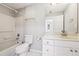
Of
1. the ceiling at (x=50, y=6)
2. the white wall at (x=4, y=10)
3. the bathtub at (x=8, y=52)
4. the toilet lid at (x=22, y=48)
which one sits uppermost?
the ceiling at (x=50, y=6)

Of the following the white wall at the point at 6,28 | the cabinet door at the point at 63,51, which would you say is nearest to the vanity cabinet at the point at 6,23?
the white wall at the point at 6,28

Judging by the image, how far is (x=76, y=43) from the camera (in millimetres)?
1249

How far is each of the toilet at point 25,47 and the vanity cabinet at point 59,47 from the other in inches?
7.7

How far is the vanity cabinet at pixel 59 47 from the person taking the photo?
1253 mm

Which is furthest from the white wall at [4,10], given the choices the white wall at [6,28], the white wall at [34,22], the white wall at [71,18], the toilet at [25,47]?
the white wall at [71,18]

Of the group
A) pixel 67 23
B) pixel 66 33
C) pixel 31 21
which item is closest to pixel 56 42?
pixel 66 33

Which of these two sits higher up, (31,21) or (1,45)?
(31,21)

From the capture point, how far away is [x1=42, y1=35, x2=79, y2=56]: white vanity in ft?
4.11

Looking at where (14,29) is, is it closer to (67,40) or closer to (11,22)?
(11,22)

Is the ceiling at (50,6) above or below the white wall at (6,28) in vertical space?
above

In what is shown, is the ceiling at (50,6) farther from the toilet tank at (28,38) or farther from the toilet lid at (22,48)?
the toilet lid at (22,48)

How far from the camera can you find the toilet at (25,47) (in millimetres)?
1310

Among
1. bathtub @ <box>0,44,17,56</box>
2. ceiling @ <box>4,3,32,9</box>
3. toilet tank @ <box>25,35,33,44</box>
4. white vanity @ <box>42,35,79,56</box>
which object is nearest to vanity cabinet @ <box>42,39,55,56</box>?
white vanity @ <box>42,35,79,56</box>

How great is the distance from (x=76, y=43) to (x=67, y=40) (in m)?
0.12
